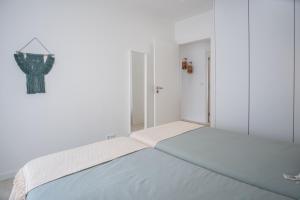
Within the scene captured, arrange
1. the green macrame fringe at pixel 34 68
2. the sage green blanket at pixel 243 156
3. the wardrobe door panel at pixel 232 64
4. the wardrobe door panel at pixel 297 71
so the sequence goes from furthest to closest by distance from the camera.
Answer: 1. the wardrobe door panel at pixel 232 64
2. the green macrame fringe at pixel 34 68
3. the wardrobe door panel at pixel 297 71
4. the sage green blanket at pixel 243 156

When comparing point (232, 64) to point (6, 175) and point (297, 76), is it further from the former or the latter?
point (6, 175)

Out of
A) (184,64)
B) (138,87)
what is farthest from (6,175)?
(184,64)

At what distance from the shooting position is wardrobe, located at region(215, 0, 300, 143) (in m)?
2.27

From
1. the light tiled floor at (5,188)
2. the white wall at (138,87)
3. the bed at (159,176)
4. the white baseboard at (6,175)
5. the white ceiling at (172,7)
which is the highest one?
the white ceiling at (172,7)

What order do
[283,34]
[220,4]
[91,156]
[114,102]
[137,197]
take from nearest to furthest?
[137,197] → [91,156] → [283,34] → [220,4] → [114,102]

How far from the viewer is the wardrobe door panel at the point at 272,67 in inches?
89.8

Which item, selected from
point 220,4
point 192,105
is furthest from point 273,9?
point 192,105

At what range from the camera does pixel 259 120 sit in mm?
2539

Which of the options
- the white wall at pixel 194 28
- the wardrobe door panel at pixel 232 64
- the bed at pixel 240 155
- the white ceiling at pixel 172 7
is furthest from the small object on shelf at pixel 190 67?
the bed at pixel 240 155

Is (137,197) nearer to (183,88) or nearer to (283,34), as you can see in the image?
(283,34)

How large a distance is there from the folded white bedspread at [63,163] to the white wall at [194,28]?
278 centimetres

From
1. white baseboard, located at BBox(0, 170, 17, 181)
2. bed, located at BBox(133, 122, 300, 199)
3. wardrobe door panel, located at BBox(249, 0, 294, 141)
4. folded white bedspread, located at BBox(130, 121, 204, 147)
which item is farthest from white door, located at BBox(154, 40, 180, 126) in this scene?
white baseboard, located at BBox(0, 170, 17, 181)

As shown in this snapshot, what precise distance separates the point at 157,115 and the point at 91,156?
2401mm

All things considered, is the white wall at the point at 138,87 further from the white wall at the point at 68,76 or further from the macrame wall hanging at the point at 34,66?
the macrame wall hanging at the point at 34,66
